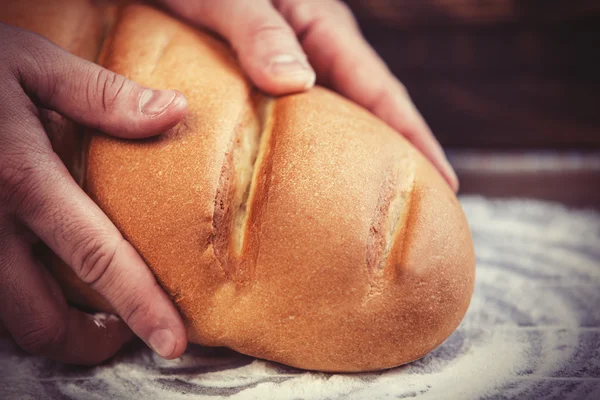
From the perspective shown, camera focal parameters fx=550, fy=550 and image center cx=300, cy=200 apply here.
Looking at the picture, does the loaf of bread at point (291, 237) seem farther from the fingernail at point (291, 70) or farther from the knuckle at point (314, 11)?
the knuckle at point (314, 11)

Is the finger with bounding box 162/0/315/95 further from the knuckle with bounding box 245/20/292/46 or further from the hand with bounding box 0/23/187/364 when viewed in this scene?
the hand with bounding box 0/23/187/364

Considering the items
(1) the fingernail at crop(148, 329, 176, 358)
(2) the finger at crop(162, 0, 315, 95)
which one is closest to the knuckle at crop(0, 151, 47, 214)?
(1) the fingernail at crop(148, 329, 176, 358)

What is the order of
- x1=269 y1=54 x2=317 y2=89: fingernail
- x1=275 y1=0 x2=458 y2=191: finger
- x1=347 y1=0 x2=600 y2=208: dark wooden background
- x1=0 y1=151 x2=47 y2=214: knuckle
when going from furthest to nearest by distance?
x1=347 y1=0 x2=600 y2=208: dark wooden background → x1=275 y1=0 x2=458 y2=191: finger → x1=269 y1=54 x2=317 y2=89: fingernail → x1=0 y1=151 x2=47 y2=214: knuckle

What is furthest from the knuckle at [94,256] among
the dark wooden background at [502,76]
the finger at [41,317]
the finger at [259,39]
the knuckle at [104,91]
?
the dark wooden background at [502,76]

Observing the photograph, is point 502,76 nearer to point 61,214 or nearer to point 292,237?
point 292,237

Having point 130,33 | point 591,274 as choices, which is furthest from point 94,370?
point 591,274

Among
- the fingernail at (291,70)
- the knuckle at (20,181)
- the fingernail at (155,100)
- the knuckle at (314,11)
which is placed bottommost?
the knuckle at (20,181)

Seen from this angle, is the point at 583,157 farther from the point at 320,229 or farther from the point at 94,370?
the point at 94,370
